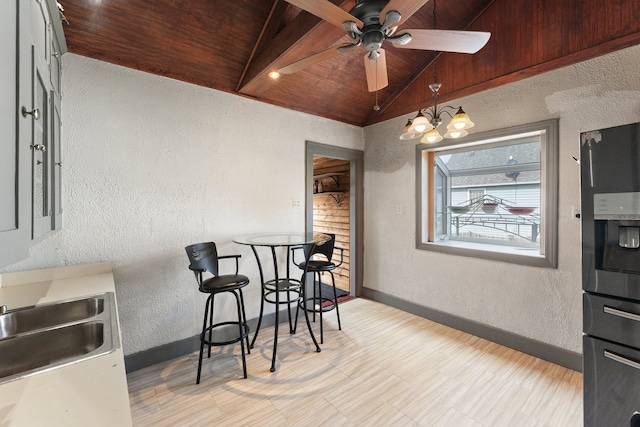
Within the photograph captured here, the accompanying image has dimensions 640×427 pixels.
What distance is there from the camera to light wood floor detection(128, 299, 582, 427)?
180 centimetres

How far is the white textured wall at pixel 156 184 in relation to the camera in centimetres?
210

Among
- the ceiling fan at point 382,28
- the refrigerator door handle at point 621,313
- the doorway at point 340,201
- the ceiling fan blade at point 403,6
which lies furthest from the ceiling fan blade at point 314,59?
the refrigerator door handle at point 621,313

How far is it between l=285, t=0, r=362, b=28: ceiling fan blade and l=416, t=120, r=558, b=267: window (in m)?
1.98

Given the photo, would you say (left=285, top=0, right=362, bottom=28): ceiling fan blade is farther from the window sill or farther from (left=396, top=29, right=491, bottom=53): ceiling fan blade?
the window sill

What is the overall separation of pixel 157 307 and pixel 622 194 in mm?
3284

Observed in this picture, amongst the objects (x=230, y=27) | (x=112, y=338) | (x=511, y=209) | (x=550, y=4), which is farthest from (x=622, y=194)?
(x=230, y=27)

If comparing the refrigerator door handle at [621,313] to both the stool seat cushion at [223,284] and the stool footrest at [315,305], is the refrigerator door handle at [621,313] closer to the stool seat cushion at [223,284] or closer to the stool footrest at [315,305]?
the stool footrest at [315,305]

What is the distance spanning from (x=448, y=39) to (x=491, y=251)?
203 cm

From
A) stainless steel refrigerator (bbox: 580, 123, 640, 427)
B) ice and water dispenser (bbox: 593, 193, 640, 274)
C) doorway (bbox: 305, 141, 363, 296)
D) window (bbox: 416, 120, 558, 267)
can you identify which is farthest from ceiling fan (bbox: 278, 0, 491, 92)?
doorway (bbox: 305, 141, 363, 296)

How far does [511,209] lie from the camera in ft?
9.32

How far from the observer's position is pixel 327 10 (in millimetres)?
1408

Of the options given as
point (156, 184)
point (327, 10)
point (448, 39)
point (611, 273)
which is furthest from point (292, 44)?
point (611, 273)

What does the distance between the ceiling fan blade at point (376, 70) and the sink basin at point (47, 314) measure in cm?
222

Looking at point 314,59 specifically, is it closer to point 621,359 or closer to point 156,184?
point 156,184
